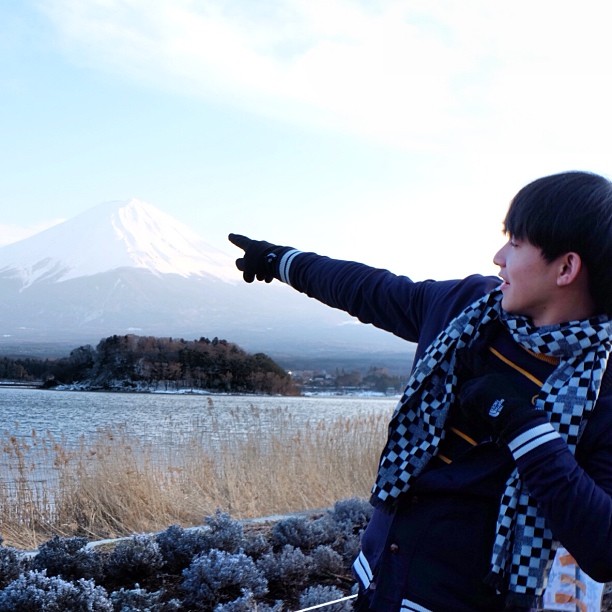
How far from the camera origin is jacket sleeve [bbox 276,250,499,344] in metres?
1.67

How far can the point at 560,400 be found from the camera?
55.0 inches

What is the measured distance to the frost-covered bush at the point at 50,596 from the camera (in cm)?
319

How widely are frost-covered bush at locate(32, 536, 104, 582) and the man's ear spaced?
9.94ft

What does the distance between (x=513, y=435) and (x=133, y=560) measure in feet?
9.73

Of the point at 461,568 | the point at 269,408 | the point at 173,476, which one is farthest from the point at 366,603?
the point at 269,408

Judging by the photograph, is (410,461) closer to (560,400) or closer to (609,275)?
(560,400)

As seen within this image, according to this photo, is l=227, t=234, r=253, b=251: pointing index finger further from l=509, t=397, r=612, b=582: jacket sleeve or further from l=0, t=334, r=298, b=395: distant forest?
l=0, t=334, r=298, b=395: distant forest

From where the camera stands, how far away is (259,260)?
200 centimetres

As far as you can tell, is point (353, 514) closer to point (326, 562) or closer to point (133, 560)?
point (326, 562)

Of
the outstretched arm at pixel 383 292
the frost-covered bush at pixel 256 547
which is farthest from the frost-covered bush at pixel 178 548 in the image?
the outstretched arm at pixel 383 292

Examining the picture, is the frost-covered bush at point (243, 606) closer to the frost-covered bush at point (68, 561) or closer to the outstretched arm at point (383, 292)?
the frost-covered bush at point (68, 561)

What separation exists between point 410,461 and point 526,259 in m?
0.42

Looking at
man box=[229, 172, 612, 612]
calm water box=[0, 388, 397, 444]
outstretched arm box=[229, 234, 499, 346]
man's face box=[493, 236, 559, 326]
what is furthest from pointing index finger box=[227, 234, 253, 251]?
calm water box=[0, 388, 397, 444]

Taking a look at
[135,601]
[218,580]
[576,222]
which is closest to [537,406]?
[576,222]
